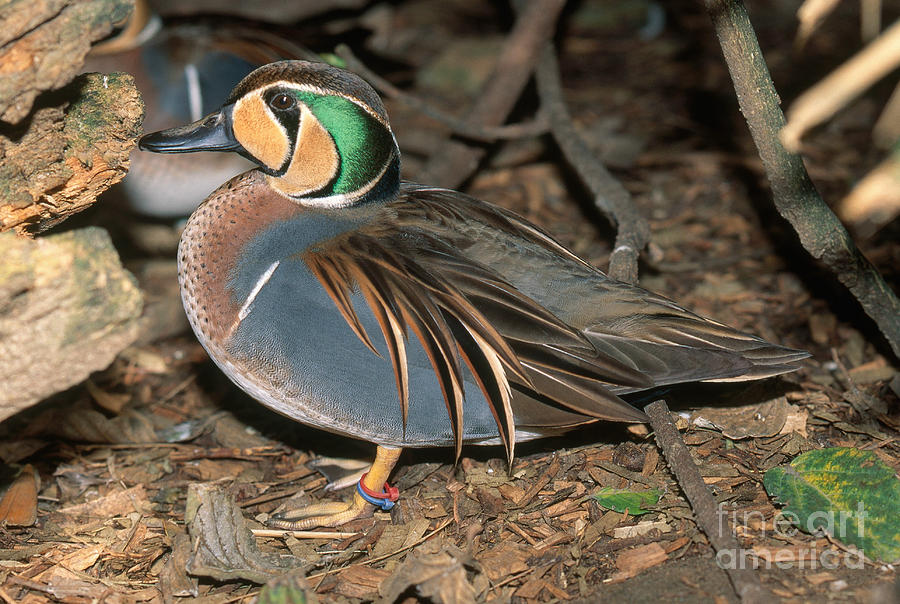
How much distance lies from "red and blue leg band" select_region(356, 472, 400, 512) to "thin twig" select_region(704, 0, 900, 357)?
1.69m

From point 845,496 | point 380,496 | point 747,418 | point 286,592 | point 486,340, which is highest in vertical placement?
point 486,340

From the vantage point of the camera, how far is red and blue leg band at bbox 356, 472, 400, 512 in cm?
317

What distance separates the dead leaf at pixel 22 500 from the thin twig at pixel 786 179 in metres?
2.80

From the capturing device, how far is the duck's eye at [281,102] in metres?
2.95

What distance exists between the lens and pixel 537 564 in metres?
2.79

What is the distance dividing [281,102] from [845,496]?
2.15 meters

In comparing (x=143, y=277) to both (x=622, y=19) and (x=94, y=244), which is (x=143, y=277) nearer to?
(x=94, y=244)

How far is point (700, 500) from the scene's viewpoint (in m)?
2.69

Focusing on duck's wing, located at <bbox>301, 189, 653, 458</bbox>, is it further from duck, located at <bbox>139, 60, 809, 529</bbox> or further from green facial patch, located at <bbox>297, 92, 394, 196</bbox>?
green facial patch, located at <bbox>297, 92, 394, 196</bbox>

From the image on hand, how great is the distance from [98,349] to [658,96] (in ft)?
14.6

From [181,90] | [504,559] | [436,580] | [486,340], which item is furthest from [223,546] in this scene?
[181,90]

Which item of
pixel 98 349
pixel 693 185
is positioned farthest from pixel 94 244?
pixel 693 185

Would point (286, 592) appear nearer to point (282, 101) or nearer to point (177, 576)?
point (177, 576)

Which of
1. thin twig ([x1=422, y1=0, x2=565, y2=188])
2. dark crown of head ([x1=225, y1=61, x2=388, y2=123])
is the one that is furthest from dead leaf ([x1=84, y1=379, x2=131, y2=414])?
thin twig ([x1=422, y1=0, x2=565, y2=188])
